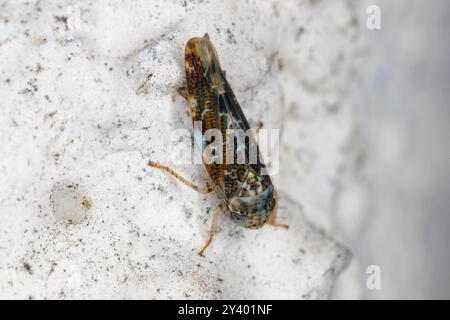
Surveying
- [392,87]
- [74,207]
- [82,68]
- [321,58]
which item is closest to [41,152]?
[74,207]

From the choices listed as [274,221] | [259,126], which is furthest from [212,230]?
[259,126]

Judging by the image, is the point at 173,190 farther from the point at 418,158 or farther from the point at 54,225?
the point at 418,158

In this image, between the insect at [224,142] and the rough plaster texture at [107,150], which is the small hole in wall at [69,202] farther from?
the insect at [224,142]

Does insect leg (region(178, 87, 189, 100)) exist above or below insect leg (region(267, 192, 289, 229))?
above

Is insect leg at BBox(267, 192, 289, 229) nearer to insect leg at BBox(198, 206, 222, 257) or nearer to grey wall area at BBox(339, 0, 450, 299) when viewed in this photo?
insect leg at BBox(198, 206, 222, 257)

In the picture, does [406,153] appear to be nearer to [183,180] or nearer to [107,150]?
[183,180]

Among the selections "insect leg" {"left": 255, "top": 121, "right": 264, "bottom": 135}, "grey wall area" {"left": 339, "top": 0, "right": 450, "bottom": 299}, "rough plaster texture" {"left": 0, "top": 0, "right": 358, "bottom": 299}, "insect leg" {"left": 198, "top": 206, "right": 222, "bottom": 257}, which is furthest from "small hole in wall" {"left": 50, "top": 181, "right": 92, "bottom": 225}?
"grey wall area" {"left": 339, "top": 0, "right": 450, "bottom": 299}

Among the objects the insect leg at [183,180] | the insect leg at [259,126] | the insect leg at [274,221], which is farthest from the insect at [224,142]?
the insect leg at [259,126]
